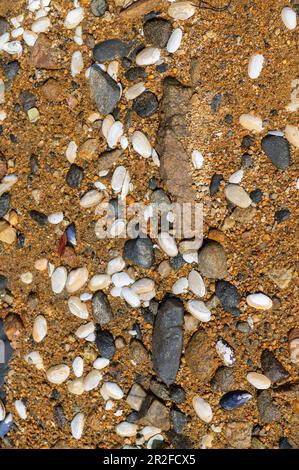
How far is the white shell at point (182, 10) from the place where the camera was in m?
1.77

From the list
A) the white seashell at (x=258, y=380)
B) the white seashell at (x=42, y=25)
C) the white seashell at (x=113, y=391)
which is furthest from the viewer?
the white seashell at (x=42, y=25)

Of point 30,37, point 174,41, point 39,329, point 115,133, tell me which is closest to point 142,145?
point 115,133

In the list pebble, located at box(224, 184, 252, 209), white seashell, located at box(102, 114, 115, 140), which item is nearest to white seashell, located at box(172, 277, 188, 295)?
pebble, located at box(224, 184, 252, 209)

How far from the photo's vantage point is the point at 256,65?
173 centimetres

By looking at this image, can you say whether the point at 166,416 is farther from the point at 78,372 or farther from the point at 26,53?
the point at 26,53

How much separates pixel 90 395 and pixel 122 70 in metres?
1.02

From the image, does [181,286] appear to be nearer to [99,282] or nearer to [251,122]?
[99,282]

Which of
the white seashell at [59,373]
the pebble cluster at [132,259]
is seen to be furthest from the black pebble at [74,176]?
the white seashell at [59,373]

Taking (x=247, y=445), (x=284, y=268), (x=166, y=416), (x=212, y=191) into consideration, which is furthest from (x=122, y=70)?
(x=247, y=445)

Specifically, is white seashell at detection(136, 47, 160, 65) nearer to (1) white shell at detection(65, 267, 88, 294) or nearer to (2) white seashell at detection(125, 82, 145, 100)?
(2) white seashell at detection(125, 82, 145, 100)

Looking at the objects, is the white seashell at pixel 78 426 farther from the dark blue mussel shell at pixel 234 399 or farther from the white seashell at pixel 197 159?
the white seashell at pixel 197 159

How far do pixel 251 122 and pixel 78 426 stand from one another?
106 centimetres

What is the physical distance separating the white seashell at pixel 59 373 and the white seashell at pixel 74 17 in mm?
1083

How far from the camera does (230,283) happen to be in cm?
171
